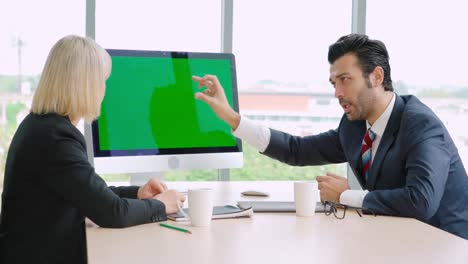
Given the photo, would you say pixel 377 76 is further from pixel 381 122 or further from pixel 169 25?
pixel 169 25

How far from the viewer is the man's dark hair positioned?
2369mm

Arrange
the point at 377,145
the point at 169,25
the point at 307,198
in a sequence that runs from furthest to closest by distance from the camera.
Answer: the point at 169,25, the point at 377,145, the point at 307,198

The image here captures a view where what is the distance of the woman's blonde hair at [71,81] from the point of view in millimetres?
1691

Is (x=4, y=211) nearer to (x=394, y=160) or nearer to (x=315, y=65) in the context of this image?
(x=394, y=160)

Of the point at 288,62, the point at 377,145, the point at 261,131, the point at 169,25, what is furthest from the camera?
the point at 288,62

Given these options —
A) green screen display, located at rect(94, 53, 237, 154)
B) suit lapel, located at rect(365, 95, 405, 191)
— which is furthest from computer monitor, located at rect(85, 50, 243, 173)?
suit lapel, located at rect(365, 95, 405, 191)

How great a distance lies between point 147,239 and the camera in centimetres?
148

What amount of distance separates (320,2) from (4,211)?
10.1ft

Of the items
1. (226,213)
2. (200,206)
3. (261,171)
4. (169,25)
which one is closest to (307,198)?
(226,213)

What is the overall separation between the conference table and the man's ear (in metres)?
0.71

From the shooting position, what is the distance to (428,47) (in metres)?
4.37

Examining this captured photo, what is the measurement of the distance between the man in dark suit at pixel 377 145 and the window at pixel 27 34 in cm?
184

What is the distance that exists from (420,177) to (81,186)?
107cm

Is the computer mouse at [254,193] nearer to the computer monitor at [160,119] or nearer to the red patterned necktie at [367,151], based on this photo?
the computer monitor at [160,119]
